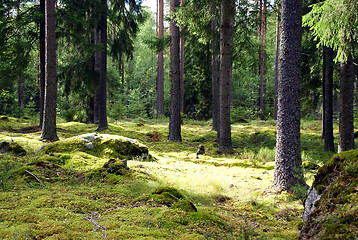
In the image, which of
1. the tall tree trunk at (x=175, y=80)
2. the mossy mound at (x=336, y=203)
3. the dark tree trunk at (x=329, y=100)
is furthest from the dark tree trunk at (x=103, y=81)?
the mossy mound at (x=336, y=203)

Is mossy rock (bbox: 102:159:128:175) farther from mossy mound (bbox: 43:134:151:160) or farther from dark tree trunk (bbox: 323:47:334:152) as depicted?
dark tree trunk (bbox: 323:47:334:152)

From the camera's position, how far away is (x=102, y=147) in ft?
28.9

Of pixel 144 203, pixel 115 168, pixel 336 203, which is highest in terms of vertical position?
pixel 336 203

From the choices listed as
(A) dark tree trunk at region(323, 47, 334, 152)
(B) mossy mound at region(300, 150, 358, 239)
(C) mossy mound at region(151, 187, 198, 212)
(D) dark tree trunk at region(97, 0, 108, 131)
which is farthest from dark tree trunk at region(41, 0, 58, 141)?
(A) dark tree trunk at region(323, 47, 334, 152)

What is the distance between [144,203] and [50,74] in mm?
8359

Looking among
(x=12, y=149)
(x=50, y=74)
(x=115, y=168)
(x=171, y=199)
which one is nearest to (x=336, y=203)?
(x=171, y=199)

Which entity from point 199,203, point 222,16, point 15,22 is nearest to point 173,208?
point 199,203

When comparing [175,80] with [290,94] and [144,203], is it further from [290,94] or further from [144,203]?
[144,203]

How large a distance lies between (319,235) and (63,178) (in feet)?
17.1

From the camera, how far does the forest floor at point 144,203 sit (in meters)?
3.26

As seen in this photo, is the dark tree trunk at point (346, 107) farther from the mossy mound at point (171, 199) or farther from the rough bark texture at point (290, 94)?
the mossy mound at point (171, 199)

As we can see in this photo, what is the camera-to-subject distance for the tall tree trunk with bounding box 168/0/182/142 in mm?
13438

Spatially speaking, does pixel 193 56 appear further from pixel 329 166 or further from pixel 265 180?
pixel 329 166

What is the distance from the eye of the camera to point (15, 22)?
12.8 meters
